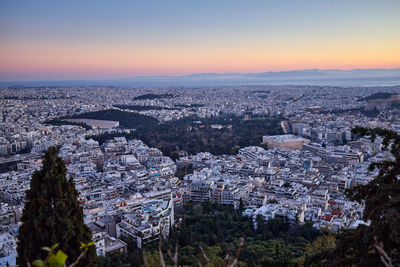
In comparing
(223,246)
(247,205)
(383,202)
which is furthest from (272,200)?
(383,202)

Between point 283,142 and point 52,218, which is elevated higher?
point 52,218

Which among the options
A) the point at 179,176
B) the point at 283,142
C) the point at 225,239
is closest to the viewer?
the point at 225,239

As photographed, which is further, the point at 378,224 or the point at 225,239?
the point at 225,239

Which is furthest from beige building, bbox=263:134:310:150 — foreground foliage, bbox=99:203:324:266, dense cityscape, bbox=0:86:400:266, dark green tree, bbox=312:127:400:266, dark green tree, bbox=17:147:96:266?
dark green tree, bbox=17:147:96:266

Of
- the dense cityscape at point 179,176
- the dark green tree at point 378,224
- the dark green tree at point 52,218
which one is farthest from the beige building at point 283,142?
the dark green tree at point 52,218

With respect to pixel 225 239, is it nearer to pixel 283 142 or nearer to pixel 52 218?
pixel 52 218

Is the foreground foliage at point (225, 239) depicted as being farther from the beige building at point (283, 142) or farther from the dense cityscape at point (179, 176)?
the beige building at point (283, 142)

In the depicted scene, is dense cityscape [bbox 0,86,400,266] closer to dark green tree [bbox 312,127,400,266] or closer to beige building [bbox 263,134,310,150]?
beige building [bbox 263,134,310,150]

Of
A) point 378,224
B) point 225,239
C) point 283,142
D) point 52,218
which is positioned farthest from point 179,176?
point 378,224
